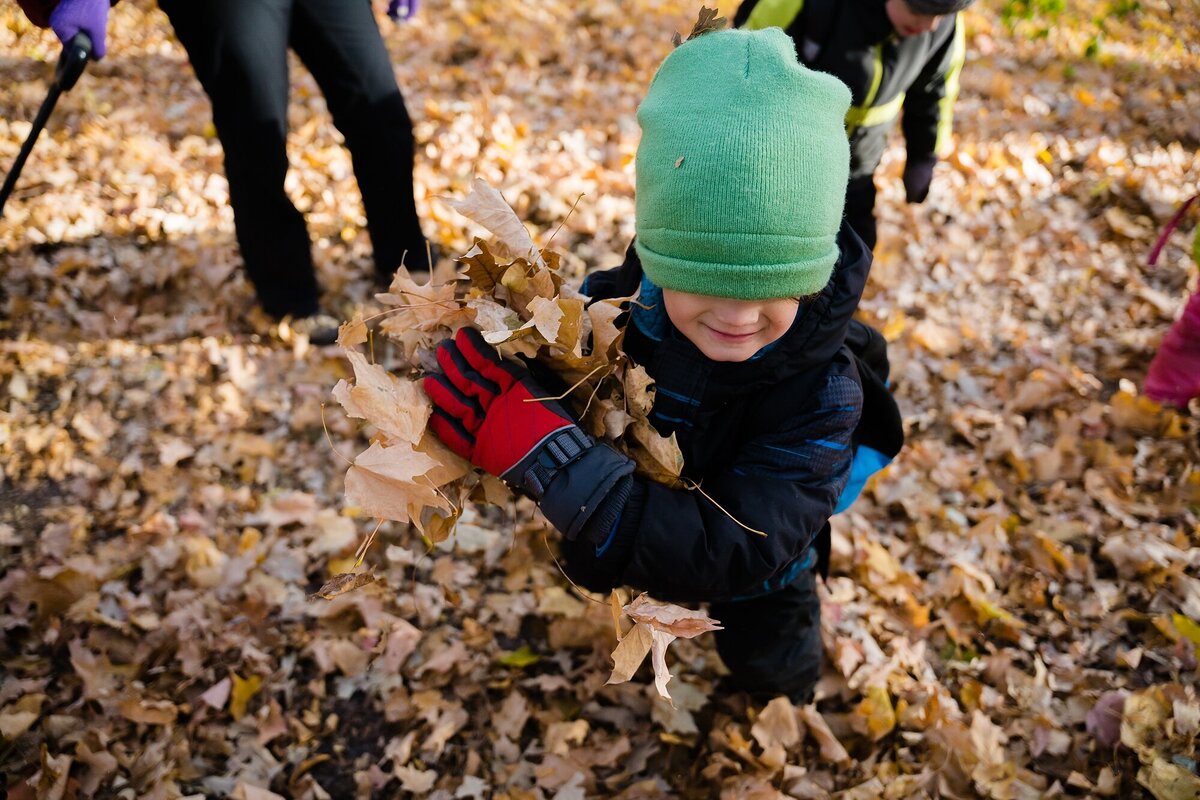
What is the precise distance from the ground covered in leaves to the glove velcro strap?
103cm

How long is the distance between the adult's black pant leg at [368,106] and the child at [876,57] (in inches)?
56.1

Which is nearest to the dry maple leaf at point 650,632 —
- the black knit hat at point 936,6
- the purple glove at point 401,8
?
the black knit hat at point 936,6

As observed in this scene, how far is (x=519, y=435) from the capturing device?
1613mm

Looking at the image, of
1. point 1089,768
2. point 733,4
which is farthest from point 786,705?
point 733,4

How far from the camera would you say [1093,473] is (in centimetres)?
302

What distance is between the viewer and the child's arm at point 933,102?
3062mm

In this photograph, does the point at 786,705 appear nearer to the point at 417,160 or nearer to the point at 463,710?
the point at 463,710

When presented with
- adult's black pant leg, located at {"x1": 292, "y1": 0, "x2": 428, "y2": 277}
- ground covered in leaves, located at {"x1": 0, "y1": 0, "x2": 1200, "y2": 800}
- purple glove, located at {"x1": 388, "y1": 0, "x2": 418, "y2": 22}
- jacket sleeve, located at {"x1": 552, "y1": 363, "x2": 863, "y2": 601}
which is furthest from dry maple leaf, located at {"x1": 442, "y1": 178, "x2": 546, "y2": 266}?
purple glove, located at {"x1": 388, "y1": 0, "x2": 418, "y2": 22}

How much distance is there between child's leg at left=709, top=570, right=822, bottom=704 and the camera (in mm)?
2232

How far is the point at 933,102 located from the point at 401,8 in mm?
2240

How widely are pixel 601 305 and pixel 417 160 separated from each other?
3030 mm

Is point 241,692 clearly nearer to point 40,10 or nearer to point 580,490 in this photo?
point 580,490

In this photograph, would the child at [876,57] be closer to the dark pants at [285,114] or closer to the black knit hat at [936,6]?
the black knit hat at [936,6]

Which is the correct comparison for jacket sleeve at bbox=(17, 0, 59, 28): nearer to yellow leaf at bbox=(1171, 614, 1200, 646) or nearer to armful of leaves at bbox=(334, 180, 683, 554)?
armful of leaves at bbox=(334, 180, 683, 554)
